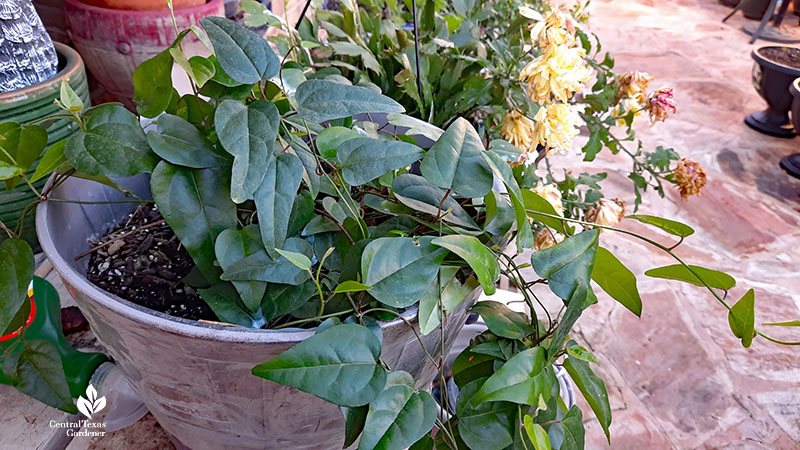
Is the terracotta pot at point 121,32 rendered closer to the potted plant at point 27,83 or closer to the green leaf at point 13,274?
the potted plant at point 27,83

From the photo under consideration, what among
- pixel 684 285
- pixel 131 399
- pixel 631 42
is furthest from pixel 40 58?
pixel 631 42

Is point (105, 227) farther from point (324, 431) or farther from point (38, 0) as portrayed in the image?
point (38, 0)

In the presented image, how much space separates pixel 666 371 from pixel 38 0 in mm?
1497

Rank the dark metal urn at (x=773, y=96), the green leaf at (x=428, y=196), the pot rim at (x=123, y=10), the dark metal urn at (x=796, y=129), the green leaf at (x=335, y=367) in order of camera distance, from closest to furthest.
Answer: the green leaf at (x=335, y=367) → the green leaf at (x=428, y=196) → the pot rim at (x=123, y=10) → the dark metal urn at (x=796, y=129) → the dark metal urn at (x=773, y=96)

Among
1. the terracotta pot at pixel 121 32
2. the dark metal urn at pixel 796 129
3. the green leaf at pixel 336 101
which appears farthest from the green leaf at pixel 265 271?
the dark metal urn at pixel 796 129

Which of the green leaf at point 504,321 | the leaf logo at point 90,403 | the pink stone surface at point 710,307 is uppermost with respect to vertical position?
the green leaf at point 504,321

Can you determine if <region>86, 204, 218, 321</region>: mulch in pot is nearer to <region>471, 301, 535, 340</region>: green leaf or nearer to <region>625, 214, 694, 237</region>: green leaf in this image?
<region>471, 301, 535, 340</region>: green leaf

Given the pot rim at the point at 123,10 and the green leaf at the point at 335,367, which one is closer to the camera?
the green leaf at the point at 335,367

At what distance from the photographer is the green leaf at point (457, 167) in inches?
15.5

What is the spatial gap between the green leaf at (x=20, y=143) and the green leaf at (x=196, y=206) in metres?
0.12

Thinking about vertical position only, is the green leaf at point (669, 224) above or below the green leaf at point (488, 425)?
above

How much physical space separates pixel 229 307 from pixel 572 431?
26 centimetres

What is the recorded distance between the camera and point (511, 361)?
0.37m

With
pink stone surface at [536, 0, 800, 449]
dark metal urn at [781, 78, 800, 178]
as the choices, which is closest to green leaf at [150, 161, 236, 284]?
pink stone surface at [536, 0, 800, 449]
